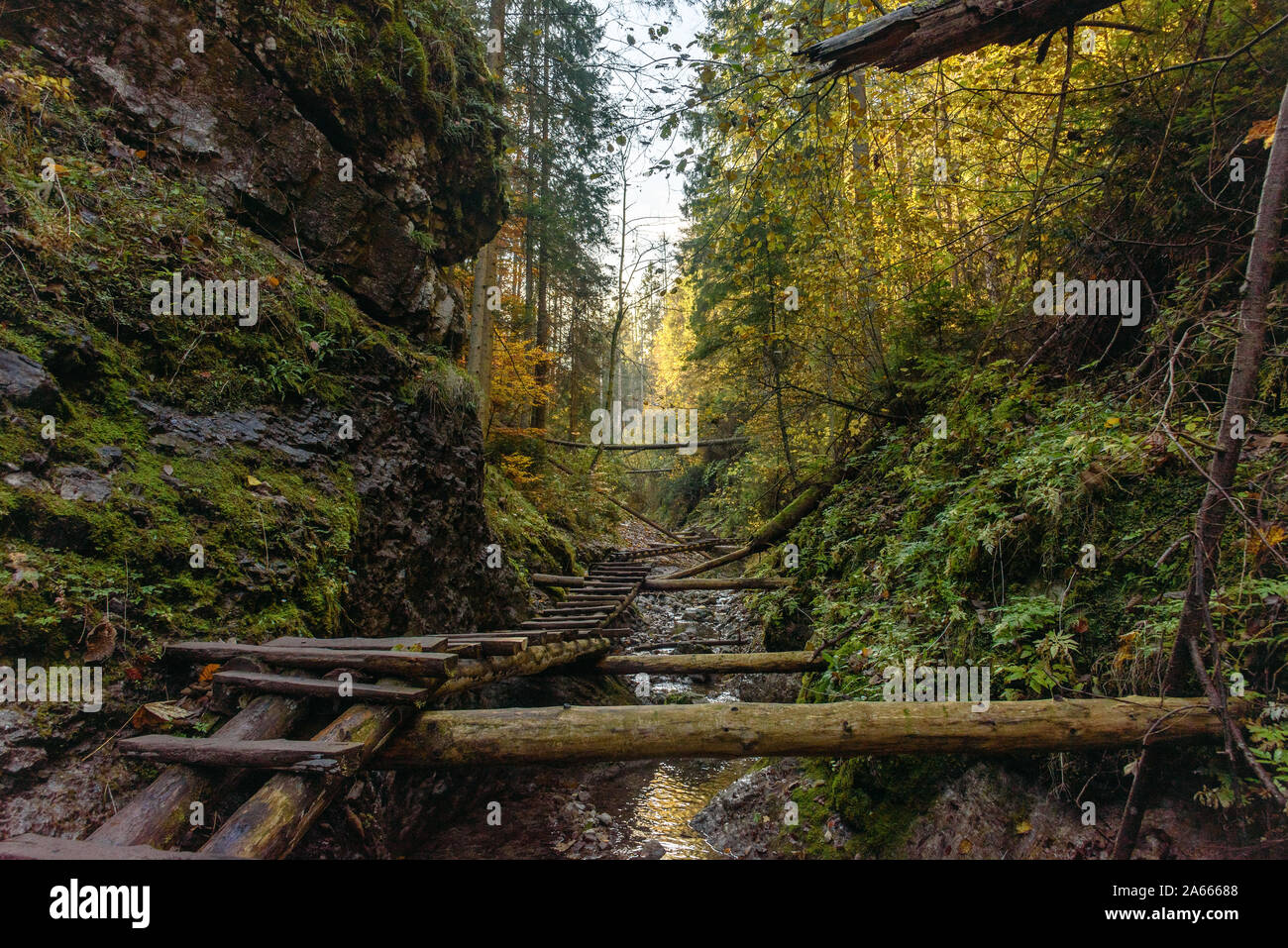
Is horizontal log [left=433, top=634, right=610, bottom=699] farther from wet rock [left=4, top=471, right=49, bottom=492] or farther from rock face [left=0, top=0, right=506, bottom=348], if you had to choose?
rock face [left=0, top=0, right=506, bottom=348]

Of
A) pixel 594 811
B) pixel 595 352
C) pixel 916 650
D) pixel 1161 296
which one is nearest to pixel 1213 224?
pixel 1161 296

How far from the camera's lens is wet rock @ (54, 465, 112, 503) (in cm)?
294

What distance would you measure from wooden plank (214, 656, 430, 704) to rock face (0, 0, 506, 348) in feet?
15.2

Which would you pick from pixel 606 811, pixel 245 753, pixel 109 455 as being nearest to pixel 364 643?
pixel 245 753

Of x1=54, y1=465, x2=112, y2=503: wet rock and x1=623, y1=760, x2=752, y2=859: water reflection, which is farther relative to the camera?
x1=623, y1=760, x2=752, y2=859: water reflection

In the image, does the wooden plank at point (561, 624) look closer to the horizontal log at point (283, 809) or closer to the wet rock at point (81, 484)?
the horizontal log at point (283, 809)

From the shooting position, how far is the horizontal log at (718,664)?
553cm

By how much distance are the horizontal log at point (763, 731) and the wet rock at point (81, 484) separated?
221cm

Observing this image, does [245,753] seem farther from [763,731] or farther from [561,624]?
[561,624]

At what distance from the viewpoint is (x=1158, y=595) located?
3.26 metres

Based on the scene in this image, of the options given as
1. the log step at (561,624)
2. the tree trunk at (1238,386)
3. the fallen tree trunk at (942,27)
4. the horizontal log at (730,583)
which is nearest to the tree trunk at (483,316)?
the log step at (561,624)

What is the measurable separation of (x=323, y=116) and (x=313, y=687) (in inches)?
245

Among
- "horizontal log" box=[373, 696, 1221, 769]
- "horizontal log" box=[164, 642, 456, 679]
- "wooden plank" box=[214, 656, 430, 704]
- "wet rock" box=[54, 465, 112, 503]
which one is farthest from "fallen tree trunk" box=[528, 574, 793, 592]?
"wet rock" box=[54, 465, 112, 503]

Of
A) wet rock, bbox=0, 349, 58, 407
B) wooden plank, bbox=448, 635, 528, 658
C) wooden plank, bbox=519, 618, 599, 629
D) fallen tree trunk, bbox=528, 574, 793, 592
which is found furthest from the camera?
fallen tree trunk, bbox=528, 574, 793, 592
